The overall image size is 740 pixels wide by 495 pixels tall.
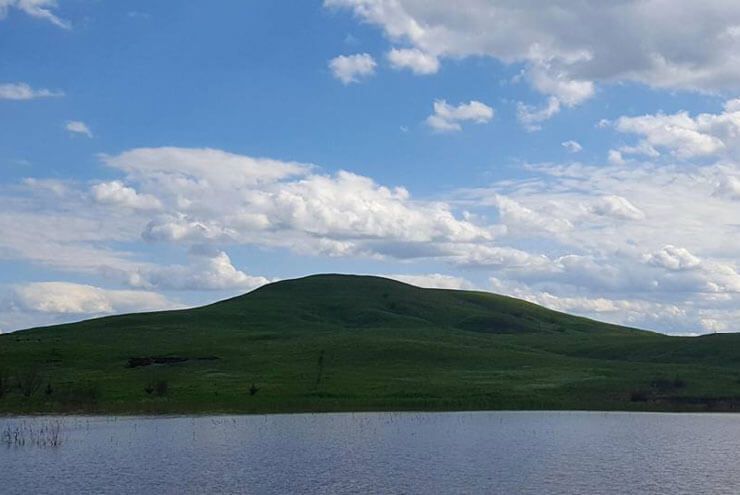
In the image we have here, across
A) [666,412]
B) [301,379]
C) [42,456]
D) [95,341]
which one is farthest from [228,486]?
[95,341]

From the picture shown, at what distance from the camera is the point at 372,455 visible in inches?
2309

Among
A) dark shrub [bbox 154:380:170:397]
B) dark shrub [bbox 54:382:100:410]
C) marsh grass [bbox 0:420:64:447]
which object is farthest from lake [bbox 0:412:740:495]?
dark shrub [bbox 154:380:170:397]

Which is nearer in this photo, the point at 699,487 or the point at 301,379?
the point at 699,487

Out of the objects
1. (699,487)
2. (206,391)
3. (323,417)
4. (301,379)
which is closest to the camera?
(699,487)

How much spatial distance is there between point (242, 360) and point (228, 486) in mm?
92078

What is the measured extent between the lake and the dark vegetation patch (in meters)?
46.7

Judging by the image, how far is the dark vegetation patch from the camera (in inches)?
5157

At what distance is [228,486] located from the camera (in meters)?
46.4

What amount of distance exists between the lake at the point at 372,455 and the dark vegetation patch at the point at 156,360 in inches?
1839

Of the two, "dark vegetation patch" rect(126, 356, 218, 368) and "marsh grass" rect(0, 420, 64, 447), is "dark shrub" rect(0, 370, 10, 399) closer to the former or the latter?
"marsh grass" rect(0, 420, 64, 447)

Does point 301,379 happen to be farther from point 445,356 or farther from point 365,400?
point 445,356

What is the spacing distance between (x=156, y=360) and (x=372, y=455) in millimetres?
83191

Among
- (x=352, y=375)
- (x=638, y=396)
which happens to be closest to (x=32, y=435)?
(x=352, y=375)

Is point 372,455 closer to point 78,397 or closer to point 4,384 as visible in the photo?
point 78,397
